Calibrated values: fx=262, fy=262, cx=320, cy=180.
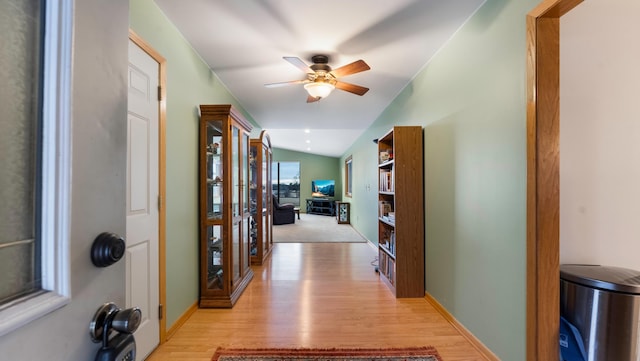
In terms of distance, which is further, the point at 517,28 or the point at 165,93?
the point at 165,93

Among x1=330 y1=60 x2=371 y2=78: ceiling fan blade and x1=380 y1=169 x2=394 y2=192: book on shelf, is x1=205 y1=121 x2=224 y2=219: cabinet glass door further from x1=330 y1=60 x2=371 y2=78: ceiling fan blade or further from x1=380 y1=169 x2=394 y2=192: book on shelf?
x1=380 y1=169 x2=394 y2=192: book on shelf

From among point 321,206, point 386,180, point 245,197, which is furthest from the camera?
point 321,206

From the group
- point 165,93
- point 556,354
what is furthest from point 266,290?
point 556,354

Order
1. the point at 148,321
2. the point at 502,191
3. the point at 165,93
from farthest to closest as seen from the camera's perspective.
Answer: the point at 165,93
the point at 148,321
the point at 502,191

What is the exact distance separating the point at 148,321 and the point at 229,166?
1390 mm

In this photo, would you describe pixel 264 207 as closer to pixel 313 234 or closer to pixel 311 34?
pixel 313 234

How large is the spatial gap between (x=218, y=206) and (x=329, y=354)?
5.43ft

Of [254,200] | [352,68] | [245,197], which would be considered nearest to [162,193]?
[245,197]

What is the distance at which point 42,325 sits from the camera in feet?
1.37

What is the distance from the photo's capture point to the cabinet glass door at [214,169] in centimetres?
258

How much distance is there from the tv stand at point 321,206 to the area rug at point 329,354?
8116 mm

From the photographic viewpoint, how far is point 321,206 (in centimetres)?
1032

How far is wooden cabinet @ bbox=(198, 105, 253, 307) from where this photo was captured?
2.50 metres

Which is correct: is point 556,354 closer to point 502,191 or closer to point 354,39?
point 502,191
